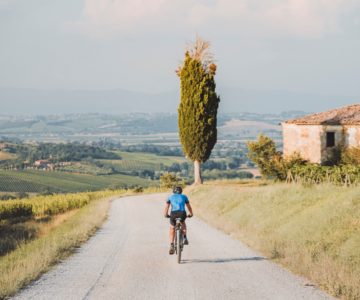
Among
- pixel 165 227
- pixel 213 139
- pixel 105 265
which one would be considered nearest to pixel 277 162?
pixel 213 139

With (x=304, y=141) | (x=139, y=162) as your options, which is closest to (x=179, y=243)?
(x=304, y=141)

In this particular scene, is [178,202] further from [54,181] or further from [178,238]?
[54,181]

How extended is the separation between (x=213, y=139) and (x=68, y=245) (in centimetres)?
3386

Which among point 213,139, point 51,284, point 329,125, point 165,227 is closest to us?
point 51,284

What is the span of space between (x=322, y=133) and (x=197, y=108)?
9.94 m

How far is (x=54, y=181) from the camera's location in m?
94.9

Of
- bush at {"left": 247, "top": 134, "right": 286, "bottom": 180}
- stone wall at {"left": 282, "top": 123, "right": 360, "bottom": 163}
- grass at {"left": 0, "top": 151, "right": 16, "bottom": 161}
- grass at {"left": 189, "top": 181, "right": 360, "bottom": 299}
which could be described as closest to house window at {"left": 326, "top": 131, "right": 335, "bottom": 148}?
stone wall at {"left": 282, "top": 123, "right": 360, "bottom": 163}

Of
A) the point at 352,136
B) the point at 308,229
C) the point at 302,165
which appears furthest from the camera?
the point at 302,165

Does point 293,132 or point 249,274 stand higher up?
point 293,132

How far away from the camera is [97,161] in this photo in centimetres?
13250

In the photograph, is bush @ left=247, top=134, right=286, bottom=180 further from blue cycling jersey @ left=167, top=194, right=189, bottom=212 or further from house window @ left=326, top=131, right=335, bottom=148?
blue cycling jersey @ left=167, top=194, right=189, bottom=212

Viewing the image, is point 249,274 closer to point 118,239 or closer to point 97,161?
point 118,239

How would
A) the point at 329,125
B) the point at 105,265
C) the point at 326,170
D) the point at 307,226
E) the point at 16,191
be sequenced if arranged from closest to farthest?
the point at 105,265 < the point at 307,226 < the point at 326,170 < the point at 329,125 < the point at 16,191

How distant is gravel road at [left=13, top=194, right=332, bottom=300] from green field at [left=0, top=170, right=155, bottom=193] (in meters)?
70.1
